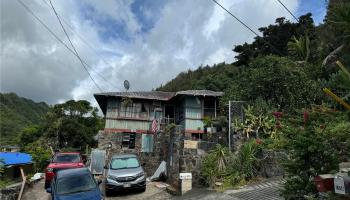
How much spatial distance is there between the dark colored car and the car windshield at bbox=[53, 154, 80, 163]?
331 cm

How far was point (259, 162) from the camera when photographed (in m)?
14.1

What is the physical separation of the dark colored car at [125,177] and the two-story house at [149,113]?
34.3ft

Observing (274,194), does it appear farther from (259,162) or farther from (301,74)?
(301,74)

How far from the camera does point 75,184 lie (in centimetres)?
1188

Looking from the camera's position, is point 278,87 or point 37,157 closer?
point 278,87

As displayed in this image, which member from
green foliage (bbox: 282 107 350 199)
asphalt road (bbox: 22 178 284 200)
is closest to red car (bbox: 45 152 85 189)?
asphalt road (bbox: 22 178 284 200)

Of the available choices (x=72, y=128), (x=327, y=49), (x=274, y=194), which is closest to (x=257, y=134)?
(x=274, y=194)

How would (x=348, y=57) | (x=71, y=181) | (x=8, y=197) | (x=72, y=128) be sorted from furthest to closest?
(x=72, y=128), (x=8, y=197), (x=71, y=181), (x=348, y=57)

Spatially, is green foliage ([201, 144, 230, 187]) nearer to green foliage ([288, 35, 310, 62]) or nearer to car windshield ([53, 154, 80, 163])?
car windshield ([53, 154, 80, 163])

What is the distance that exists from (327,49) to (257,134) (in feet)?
44.3

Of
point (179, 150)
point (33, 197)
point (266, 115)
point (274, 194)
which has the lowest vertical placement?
point (33, 197)

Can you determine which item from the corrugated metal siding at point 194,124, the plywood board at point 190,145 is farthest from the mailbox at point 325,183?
the corrugated metal siding at point 194,124

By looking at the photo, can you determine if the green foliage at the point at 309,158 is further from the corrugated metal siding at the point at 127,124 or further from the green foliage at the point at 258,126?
the corrugated metal siding at the point at 127,124

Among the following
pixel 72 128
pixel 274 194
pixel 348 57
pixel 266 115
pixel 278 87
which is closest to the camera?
pixel 348 57
